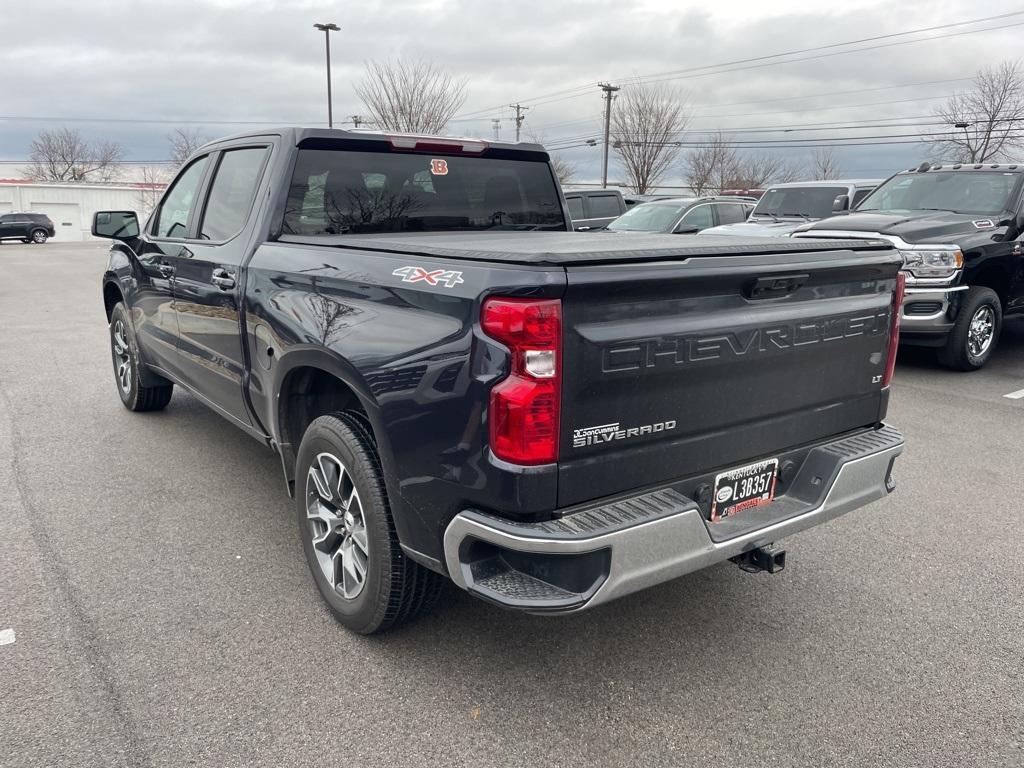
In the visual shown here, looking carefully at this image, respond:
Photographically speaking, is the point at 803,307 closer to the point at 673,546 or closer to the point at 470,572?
the point at 673,546

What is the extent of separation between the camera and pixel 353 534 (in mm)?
3016

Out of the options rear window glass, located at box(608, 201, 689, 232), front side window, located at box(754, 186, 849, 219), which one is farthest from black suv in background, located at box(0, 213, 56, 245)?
front side window, located at box(754, 186, 849, 219)

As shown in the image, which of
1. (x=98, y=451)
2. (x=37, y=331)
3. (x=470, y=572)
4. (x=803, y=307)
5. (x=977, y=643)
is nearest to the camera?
(x=470, y=572)

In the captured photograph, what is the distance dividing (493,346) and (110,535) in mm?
2768

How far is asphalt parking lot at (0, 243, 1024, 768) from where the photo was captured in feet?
8.14

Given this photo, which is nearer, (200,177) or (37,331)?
(200,177)

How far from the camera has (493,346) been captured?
224 cm

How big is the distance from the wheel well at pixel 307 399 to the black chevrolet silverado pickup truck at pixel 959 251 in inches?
208

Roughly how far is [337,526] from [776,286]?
1.88 meters

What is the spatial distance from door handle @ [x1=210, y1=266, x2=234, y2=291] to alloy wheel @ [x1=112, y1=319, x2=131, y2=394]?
2.46 metres

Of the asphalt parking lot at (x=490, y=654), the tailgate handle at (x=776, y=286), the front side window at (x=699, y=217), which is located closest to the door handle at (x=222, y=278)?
the asphalt parking lot at (x=490, y=654)

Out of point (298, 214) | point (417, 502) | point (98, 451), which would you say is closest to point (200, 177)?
point (298, 214)

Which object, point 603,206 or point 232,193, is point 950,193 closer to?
point 232,193

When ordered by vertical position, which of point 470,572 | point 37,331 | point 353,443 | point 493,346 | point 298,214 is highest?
point 298,214
